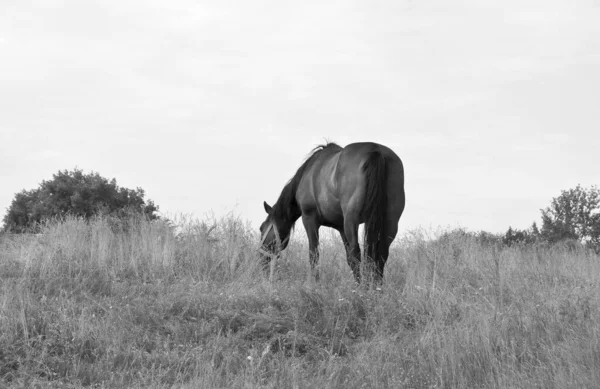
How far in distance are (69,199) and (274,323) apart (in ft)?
49.9

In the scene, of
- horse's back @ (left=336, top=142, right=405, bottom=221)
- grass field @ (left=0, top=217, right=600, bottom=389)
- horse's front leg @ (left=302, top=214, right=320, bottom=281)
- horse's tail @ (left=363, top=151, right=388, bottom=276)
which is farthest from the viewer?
horse's front leg @ (left=302, top=214, right=320, bottom=281)

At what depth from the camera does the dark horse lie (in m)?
9.25

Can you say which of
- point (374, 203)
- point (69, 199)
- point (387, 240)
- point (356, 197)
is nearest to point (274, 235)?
point (356, 197)

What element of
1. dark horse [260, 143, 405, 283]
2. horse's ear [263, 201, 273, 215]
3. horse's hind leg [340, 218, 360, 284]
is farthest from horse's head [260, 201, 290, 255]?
horse's hind leg [340, 218, 360, 284]

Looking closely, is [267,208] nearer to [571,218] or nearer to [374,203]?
[374,203]

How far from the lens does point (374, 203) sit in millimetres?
9195

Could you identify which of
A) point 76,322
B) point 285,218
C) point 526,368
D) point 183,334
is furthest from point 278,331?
point 285,218

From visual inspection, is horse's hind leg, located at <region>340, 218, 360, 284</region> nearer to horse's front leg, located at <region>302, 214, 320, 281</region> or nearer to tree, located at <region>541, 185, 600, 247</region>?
horse's front leg, located at <region>302, 214, 320, 281</region>

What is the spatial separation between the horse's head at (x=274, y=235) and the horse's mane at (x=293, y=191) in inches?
4.6

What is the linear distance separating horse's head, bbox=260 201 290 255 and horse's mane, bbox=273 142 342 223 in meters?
0.12

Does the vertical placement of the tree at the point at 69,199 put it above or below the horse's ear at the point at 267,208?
above

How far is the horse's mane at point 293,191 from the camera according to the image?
11.0m

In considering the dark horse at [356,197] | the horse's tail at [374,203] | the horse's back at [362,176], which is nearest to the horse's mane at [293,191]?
the dark horse at [356,197]

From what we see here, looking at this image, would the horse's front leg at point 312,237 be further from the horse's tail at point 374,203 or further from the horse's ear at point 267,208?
the horse's tail at point 374,203
